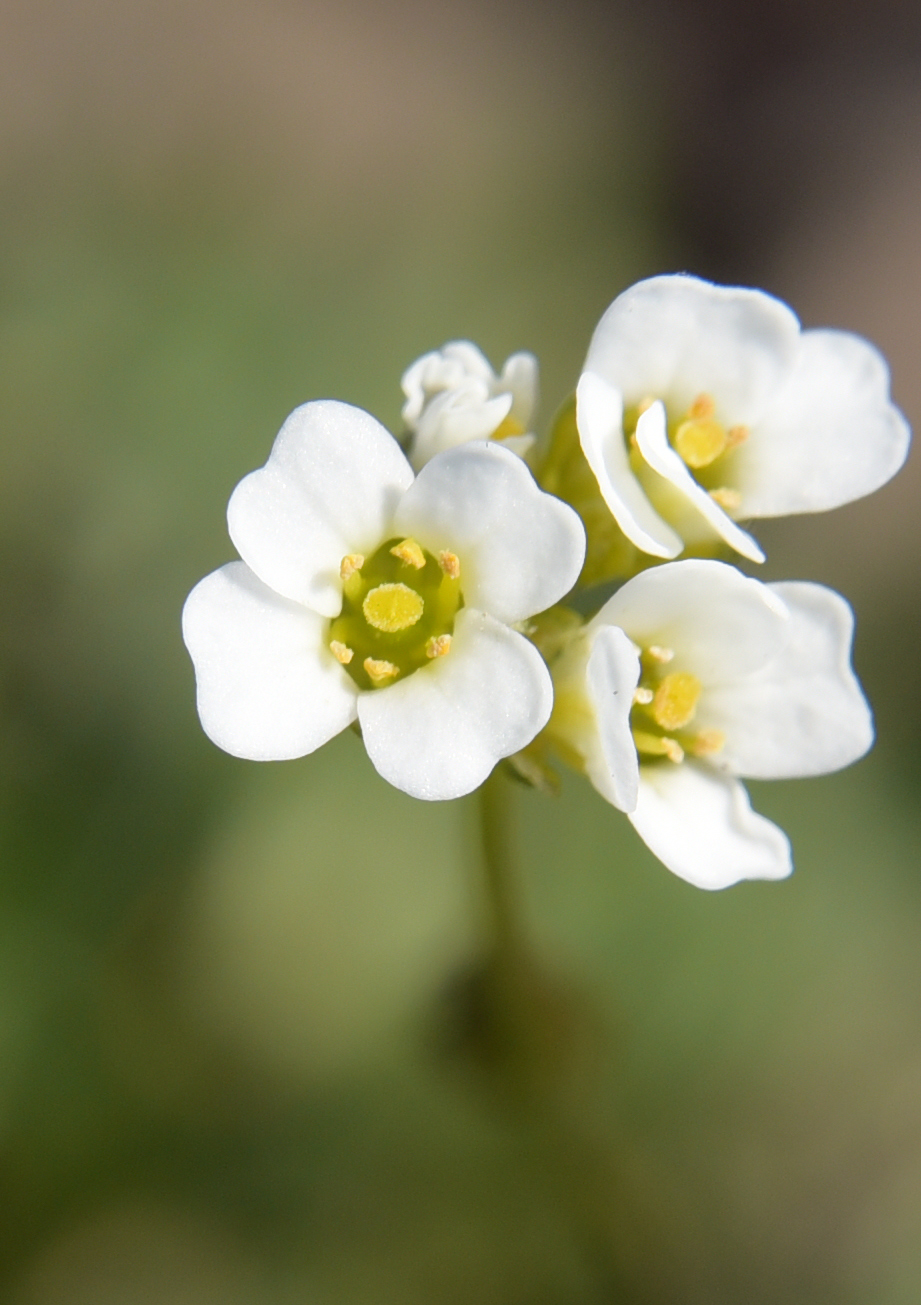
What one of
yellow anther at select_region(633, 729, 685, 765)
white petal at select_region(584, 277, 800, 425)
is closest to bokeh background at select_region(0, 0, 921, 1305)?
yellow anther at select_region(633, 729, 685, 765)

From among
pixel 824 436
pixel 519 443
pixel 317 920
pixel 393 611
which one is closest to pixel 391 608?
pixel 393 611

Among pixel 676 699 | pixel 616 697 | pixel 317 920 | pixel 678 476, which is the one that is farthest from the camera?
pixel 317 920

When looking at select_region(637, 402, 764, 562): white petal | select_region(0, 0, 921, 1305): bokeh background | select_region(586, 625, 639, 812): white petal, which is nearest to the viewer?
select_region(586, 625, 639, 812): white petal

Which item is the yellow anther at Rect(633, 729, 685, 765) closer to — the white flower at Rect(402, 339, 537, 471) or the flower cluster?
the flower cluster

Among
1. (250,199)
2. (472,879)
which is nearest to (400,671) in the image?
(472,879)

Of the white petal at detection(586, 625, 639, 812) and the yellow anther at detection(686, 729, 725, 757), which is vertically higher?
the white petal at detection(586, 625, 639, 812)

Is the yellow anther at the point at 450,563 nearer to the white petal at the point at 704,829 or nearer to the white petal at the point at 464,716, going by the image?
the white petal at the point at 464,716

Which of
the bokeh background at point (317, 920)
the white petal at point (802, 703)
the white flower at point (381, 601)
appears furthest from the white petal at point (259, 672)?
the bokeh background at point (317, 920)

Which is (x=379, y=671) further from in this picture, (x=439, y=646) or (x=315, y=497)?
(x=315, y=497)
